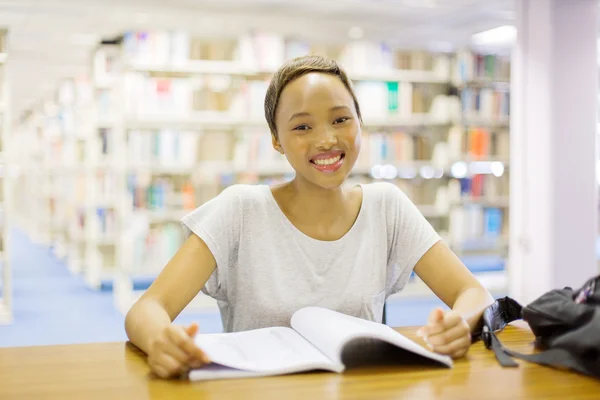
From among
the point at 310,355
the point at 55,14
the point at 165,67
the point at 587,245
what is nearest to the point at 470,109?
the point at 587,245

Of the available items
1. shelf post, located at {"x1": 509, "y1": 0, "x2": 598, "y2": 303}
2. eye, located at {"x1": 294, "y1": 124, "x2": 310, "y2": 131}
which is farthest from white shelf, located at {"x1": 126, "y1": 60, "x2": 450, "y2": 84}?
eye, located at {"x1": 294, "y1": 124, "x2": 310, "y2": 131}

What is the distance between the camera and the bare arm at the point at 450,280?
4.73ft

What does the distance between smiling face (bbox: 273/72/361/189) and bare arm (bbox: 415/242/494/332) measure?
283 mm

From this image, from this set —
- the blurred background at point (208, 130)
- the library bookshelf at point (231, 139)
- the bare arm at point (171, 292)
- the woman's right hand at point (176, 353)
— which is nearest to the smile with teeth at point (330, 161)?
the bare arm at point (171, 292)

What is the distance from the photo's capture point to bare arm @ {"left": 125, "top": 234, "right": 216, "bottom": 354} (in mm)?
1273

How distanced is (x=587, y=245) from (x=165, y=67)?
3554 mm

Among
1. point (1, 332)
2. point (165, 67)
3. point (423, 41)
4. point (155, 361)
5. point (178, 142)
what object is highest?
point (423, 41)

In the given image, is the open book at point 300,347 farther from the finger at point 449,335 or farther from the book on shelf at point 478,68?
the book on shelf at point 478,68

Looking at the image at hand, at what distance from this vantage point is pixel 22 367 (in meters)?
1.14

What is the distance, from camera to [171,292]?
140cm

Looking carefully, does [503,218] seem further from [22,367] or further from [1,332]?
[22,367]

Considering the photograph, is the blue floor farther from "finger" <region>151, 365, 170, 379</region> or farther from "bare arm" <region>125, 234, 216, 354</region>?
"finger" <region>151, 365, 170, 379</region>

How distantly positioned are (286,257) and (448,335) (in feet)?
1.51

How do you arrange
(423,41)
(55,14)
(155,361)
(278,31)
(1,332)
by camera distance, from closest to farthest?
(155,361), (1,332), (55,14), (278,31), (423,41)
